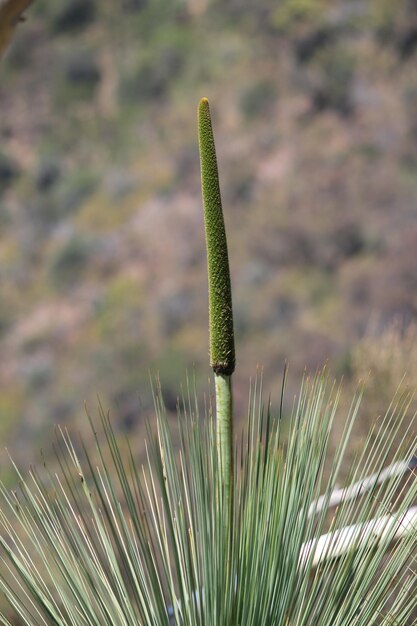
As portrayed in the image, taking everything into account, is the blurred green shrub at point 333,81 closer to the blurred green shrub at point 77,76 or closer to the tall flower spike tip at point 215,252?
the blurred green shrub at point 77,76

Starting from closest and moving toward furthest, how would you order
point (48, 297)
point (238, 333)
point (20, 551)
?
point (20, 551) → point (238, 333) → point (48, 297)

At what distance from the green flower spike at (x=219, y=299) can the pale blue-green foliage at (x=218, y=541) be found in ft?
0.08

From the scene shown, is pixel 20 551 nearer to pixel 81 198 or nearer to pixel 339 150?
pixel 339 150

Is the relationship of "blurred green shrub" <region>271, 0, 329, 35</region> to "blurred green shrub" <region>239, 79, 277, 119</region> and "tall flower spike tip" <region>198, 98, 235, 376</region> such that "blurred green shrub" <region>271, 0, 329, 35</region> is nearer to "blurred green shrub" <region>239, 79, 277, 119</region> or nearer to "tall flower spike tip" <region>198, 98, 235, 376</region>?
"blurred green shrub" <region>239, 79, 277, 119</region>

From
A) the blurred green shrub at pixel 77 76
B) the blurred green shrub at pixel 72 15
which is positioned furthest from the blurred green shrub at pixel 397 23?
the blurred green shrub at pixel 72 15

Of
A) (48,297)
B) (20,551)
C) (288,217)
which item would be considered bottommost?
(48,297)

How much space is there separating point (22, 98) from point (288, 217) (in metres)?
13.6

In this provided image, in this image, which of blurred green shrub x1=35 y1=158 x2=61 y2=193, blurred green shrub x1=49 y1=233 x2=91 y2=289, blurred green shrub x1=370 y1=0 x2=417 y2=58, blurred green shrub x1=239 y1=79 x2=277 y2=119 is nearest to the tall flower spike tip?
blurred green shrub x1=49 y1=233 x2=91 y2=289

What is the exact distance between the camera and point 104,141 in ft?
108

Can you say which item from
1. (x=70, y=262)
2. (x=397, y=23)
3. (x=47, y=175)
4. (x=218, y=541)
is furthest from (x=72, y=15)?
(x=218, y=541)

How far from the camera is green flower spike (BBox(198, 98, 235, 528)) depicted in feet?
5.39

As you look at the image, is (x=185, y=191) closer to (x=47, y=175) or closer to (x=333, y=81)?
(x=333, y=81)

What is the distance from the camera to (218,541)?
1.65 m

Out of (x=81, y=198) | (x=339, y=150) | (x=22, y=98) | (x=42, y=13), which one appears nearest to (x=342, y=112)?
(x=339, y=150)
